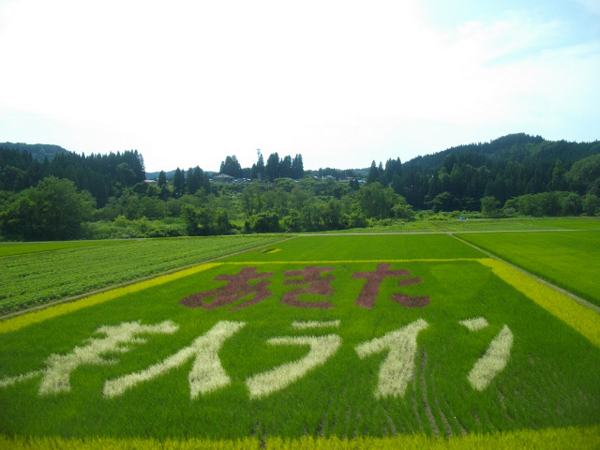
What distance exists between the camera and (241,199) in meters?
130

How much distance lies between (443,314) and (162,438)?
9.51 meters

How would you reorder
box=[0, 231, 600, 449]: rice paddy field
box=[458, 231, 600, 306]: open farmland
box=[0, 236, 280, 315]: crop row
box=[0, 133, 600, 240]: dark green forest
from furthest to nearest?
box=[0, 133, 600, 240]: dark green forest < box=[0, 236, 280, 315]: crop row < box=[458, 231, 600, 306]: open farmland < box=[0, 231, 600, 449]: rice paddy field

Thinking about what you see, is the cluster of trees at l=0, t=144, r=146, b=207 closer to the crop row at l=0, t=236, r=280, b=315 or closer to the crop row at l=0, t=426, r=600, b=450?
the crop row at l=0, t=236, r=280, b=315

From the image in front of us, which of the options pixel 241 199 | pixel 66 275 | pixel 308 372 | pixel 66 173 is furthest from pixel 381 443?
pixel 66 173

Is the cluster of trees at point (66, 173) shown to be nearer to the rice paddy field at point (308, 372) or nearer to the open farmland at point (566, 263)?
the rice paddy field at point (308, 372)

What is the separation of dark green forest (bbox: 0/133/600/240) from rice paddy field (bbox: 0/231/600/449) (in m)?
70.9

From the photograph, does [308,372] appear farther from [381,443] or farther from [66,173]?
[66,173]

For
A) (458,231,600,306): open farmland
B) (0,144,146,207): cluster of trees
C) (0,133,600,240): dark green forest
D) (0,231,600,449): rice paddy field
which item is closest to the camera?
(0,231,600,449): rice paddy field

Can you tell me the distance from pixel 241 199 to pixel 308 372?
123459 mm

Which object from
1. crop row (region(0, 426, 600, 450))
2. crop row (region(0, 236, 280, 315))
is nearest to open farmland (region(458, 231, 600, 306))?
crop row (region(0, 426, 600, 450))

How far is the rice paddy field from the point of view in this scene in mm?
6285

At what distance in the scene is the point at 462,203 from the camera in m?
146

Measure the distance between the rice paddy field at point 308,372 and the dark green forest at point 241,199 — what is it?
232 ft

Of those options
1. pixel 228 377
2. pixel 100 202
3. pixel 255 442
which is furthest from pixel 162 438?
pixel 100 202
